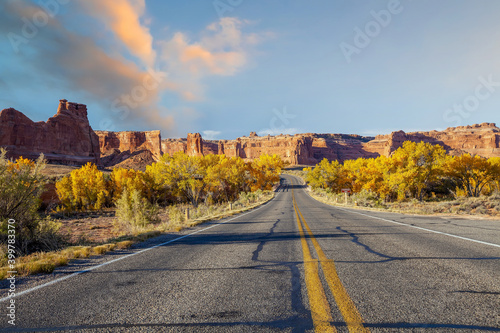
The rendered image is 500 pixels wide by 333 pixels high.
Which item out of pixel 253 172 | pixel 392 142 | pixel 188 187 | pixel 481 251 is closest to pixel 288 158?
pixel 392 142

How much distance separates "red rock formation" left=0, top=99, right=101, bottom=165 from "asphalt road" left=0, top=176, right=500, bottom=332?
98018 mm

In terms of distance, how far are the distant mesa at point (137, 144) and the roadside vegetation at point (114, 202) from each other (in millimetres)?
29959

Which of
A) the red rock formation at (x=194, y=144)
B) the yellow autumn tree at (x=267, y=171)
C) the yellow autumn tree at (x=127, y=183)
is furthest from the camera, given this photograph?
the red rock formation at (x=194, y=144)

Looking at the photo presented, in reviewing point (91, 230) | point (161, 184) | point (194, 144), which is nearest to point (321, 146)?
point (194, 144)

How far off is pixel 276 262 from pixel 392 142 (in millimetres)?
195567

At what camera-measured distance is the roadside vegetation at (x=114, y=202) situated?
6.20 m

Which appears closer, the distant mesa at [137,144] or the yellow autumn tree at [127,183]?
the yellow autumn tree at [127,183]

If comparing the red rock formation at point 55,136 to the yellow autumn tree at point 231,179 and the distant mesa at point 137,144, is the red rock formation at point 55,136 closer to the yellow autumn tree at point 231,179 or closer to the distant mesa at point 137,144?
the distant mesa at point 137,144

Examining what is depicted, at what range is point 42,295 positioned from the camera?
115 inches

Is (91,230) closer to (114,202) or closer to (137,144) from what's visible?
(114,202)

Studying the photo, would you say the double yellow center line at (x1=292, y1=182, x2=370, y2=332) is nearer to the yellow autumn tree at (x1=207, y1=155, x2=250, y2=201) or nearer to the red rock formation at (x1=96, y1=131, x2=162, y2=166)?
the yellow autumn tree at (x1=207, y1=155, x2=250, y2=201)

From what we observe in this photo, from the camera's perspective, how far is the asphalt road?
2127 mm

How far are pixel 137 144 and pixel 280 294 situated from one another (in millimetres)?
172753

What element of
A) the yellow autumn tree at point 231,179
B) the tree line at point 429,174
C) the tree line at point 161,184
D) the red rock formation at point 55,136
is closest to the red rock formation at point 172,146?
the red rock formation at point 55,136
